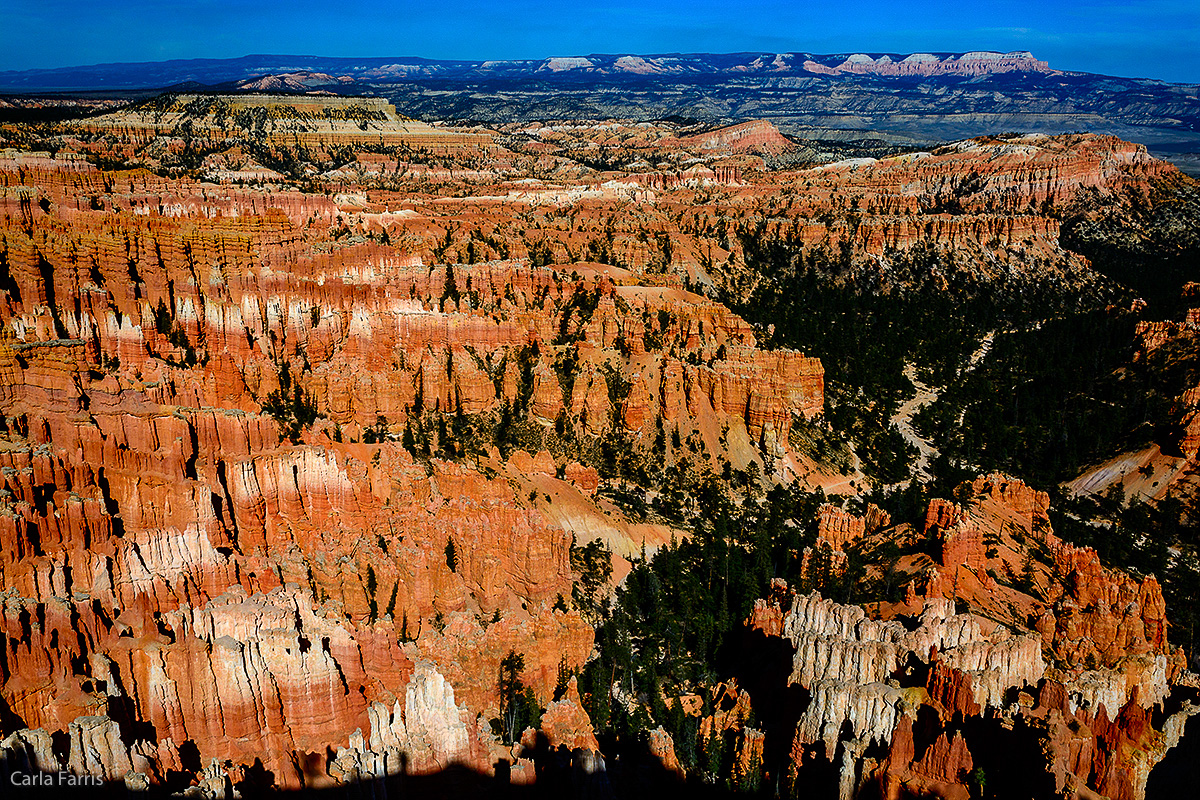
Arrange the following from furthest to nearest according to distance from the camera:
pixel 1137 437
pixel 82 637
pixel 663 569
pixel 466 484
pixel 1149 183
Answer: pixel 1149 183 < pixel 1137 437 < pixel 663 569 < pixel 466 484 < pixel 82 637

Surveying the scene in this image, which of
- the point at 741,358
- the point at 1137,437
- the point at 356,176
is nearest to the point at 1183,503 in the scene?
the point at 1137,437

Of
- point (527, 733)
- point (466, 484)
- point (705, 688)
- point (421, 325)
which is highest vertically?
point (421, 325)

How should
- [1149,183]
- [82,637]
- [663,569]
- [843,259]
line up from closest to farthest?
[82,637], [663,569], [843,259], [1149,183]

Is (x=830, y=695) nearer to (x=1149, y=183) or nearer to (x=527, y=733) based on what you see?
(x=527, y=733)

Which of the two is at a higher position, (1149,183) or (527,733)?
(1149,183)

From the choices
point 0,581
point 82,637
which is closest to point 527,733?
point 82,637

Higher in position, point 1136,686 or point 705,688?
point 1136,686

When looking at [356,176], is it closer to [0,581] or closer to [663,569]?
[663,569]

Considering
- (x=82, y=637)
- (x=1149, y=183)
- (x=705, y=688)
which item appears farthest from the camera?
(x=1149, y=183)

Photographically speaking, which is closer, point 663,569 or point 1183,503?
point 663,569
